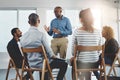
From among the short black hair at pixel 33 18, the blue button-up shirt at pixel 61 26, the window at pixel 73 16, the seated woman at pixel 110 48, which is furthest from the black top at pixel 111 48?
the window at pixel 73 16

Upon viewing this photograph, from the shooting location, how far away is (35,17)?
11.5 ft

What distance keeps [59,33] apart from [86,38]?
1462mm

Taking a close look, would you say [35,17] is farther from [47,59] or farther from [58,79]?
[58,79]

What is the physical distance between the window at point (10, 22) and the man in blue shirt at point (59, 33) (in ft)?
16.1

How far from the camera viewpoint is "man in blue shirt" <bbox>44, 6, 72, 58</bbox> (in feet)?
15.3

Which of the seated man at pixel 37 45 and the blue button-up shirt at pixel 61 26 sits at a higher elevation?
the blue button-up shirt at pixel 61 26

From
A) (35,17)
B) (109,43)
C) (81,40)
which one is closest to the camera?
(81,40)

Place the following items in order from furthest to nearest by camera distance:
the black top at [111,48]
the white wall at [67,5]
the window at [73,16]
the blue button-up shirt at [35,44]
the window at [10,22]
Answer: the window at [10,22] → the window at [73,16] → the white wall at [67,5] → the black top at [111,48] → the blue button-up shirt at [35,44]

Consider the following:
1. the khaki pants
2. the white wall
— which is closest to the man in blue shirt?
the khaki pants

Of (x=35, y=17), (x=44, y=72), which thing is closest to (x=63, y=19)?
(x=35, y=17)

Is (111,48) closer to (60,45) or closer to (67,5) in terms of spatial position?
(60,45)

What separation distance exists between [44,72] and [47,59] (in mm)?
173

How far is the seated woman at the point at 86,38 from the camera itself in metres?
3.24

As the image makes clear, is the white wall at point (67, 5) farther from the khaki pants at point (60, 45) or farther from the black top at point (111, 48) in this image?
the black top at point (111, 48)
